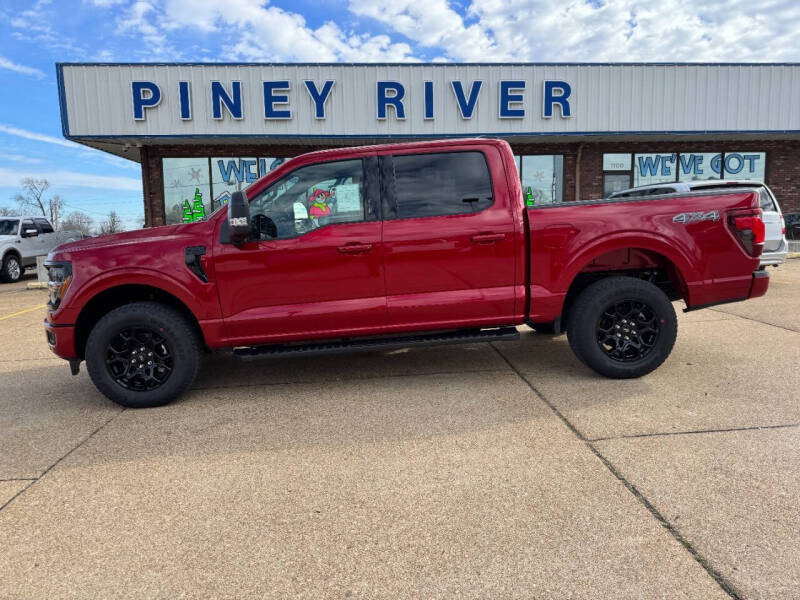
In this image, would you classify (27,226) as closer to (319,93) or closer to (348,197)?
(319,93)

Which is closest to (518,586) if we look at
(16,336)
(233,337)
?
(233,337)

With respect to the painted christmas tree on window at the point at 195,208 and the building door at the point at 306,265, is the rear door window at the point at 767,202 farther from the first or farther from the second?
the painted christmas tree on window at the point at 195,208

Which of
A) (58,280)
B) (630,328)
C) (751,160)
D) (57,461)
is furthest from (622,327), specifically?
(751,160)

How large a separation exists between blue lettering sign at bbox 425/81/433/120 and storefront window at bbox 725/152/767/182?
10514mm

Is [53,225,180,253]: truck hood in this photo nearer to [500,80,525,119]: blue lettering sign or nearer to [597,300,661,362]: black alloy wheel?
[597,300,661,362]: black alloy wheel

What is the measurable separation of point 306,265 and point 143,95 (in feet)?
43.7

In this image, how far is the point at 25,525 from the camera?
263 centimetres

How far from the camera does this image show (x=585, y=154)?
17906 millimetres

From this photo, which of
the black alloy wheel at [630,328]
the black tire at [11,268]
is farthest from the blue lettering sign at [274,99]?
the black alloy wheel at [630,328]

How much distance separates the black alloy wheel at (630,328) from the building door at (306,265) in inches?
72.9

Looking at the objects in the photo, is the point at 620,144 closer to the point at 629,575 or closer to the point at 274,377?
the point at 274,377

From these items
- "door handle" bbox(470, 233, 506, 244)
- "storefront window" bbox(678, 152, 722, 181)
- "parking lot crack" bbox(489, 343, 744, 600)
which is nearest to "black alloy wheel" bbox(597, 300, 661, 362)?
"parking lot crack" bbox(489, 343, 744, 600)

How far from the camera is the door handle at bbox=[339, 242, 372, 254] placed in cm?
419

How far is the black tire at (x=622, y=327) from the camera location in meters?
4.44
